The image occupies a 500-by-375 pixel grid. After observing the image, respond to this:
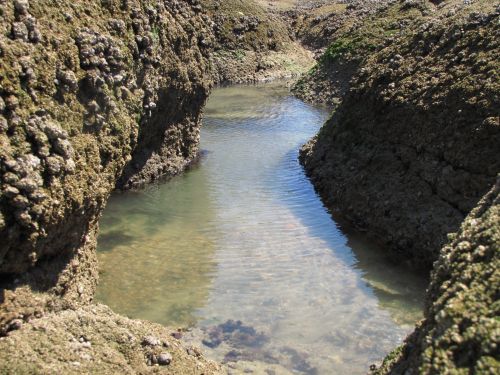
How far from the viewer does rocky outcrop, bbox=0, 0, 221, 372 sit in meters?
7.50

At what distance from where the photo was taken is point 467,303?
16.8ft

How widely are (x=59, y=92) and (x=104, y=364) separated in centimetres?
405

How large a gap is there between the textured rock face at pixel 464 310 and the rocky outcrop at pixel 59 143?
3.77m

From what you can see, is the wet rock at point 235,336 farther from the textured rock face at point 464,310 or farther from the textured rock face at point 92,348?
the textured rock face at point 464,310

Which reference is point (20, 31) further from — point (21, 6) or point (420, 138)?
point (420, 138)

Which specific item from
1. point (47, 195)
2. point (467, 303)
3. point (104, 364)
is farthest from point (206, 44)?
point (467, 303)

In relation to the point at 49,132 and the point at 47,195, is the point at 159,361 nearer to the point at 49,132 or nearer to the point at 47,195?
the point at 47,195

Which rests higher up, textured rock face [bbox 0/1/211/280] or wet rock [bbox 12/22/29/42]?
wet rock [bbox 12/22/29/42]

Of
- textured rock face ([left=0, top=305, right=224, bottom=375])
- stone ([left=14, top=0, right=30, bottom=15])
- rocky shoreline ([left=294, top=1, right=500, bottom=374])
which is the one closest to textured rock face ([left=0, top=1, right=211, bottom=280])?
stone ([left=14, top=0, right=30, bottom=15])

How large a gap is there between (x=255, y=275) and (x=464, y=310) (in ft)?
24.5

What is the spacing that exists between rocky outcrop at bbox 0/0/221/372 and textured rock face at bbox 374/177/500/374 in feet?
12.4

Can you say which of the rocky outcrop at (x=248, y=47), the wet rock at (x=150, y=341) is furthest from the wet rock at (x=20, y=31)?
the rocky outcrop at (x=248, y=47)

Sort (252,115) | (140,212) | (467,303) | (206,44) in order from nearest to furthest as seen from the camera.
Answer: (467,303) < (140,212) < (206,44) < (252,115)

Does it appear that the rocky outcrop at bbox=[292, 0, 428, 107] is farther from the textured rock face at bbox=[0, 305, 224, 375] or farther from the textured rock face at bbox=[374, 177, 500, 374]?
the textured rock face at bbox=[374, 177, 500, 374]
